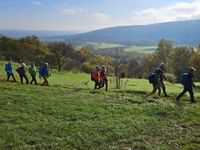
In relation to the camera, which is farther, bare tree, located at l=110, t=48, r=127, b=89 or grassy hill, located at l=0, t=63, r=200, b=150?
bare tree, located at l=110, t=48, r=127, b=89

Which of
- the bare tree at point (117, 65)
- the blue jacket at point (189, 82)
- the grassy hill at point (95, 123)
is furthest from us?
the bare tree at point (117, 65)

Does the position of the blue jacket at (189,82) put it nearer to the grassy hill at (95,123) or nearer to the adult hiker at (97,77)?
the grassy hill at (95,123)

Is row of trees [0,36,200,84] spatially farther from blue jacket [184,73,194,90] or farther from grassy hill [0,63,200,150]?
grassy hill [0,63,200,150]

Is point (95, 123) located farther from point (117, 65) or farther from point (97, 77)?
point (117, 65)

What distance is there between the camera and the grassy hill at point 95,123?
1673 cm

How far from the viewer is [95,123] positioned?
19266 mm

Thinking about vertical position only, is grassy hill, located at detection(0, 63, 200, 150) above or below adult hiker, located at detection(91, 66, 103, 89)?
below

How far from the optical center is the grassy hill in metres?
16.7

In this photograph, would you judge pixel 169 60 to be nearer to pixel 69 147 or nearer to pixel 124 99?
pixel 124 99

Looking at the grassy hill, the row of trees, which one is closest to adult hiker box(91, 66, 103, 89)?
the grassy hill

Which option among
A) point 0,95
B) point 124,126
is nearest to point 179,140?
point 124,126

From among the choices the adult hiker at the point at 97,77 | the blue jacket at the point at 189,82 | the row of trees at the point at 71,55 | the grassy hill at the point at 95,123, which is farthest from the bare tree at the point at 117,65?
the row of trees at the point at 71,55

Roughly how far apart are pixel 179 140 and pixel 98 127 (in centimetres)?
400

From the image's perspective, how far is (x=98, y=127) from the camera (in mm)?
18625
